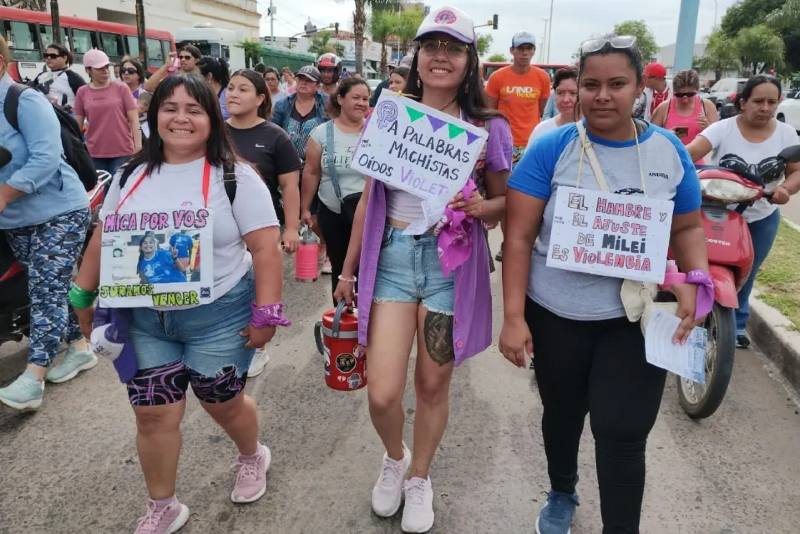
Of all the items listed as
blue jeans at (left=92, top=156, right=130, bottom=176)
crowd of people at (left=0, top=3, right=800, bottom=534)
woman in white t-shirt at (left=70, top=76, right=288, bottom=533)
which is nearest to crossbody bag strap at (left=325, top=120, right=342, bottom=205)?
A: crowd of people at (left=0, top=3, right=800, bottom=534)

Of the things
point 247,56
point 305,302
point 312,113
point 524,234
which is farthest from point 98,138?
point 247,56

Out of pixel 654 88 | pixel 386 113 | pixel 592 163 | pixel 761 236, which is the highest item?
pixel 654 88

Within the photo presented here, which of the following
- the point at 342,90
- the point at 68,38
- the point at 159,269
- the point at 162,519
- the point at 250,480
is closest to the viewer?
the point at 159,269

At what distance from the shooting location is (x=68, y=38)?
2191 centimetres

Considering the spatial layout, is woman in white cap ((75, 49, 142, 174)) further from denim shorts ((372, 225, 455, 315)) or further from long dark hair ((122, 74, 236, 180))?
denim shorts ((372, 225, 455, 315))

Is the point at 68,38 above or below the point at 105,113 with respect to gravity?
above

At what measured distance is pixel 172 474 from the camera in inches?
95.0

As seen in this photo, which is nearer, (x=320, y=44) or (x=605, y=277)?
(x=605, y=277)

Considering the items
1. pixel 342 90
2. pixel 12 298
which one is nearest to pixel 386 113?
pixel 342 90

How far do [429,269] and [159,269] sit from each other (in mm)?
968

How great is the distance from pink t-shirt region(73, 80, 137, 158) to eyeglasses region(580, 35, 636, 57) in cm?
585

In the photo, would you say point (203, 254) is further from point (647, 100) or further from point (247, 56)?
point (247, 56)

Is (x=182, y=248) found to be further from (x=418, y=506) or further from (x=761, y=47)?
(x=761, y=47)

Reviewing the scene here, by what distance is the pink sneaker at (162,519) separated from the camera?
2.39 metres
